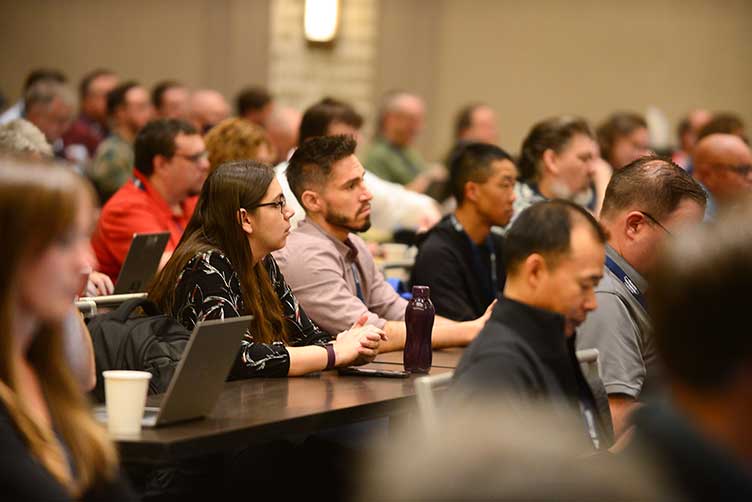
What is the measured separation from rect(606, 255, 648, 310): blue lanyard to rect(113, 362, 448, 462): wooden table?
620 millimetres

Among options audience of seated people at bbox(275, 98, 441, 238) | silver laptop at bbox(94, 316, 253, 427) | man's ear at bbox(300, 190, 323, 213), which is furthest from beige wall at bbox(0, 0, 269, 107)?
silver laptop at bbox(94, 316, 253, 427)

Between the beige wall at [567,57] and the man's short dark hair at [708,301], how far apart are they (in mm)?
9840

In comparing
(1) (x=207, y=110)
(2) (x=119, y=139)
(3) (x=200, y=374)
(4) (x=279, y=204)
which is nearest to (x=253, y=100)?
(1) (x=207, y=110)

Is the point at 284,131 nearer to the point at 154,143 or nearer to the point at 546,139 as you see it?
the point at 546,139

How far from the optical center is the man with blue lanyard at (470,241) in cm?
499

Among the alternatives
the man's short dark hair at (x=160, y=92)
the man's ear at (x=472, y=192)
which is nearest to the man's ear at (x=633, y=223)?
the man's ear at (x=472, y=192)

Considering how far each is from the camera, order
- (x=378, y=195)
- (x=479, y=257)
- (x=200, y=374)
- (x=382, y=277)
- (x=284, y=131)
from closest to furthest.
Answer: (x=200, y=374) < (x=382, y=277) < (x=479, y=257) < (x=378, y=195) < (x=284, y=131)

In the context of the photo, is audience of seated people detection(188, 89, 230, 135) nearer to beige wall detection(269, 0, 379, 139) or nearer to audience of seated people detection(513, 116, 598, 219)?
beige wall detection(269, 0, 379, 139)

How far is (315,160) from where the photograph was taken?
175 inches

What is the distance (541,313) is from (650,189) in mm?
1366

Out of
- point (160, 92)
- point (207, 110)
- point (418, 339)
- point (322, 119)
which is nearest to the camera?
point (418, 339)

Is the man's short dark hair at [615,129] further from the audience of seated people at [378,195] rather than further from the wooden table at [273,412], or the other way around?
the wooden table at [273,412]

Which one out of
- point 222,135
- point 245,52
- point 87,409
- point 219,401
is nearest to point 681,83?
point 245,52

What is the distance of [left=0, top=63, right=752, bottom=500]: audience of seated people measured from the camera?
1273mm
